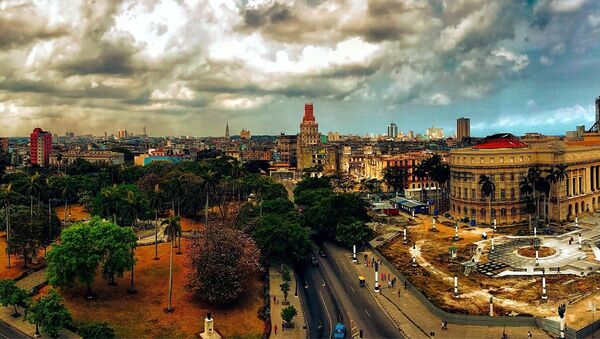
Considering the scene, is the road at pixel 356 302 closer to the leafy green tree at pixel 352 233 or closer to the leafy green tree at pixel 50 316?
the leafy green tree at pixel 352 233

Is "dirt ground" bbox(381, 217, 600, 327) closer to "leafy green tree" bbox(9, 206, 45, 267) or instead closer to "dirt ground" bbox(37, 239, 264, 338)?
"dirt ground" bbox(37, 239, 264, 338)

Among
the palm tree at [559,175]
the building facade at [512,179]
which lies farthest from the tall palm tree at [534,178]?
the palm tree at [559,175]

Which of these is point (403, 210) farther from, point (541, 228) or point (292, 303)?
point (292, 303)

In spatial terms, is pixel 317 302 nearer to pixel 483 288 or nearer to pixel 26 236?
pixel 483 288

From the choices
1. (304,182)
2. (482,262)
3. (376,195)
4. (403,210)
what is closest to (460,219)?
(403,210)

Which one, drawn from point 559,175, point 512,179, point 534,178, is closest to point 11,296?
point 534,178

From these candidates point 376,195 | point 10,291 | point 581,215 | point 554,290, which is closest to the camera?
point 10,291
